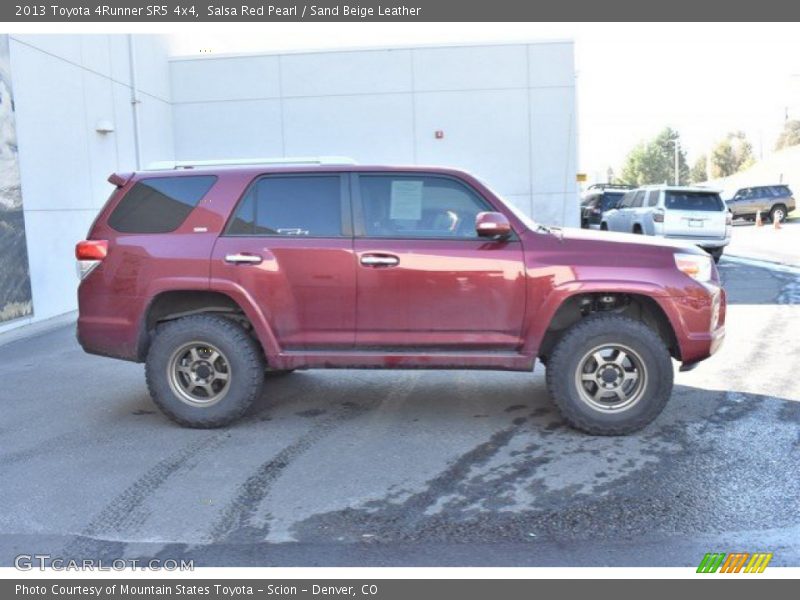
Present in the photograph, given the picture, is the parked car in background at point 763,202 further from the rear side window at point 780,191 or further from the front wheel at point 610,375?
the front wheel at point 610,375

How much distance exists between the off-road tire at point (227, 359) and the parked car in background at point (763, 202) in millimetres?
32768

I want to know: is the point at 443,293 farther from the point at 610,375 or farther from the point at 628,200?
the point at 628,200

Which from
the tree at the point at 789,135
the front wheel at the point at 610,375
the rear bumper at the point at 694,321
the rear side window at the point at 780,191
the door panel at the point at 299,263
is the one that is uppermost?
the tree at the point at 789,135

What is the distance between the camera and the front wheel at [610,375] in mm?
5473

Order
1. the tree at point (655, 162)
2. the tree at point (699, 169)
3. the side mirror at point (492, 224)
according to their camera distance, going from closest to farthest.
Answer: the side mirror at point (492, 224) → the tree at point (655, 162) → the tree at point (699, 169)

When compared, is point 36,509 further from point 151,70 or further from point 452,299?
point 151,70

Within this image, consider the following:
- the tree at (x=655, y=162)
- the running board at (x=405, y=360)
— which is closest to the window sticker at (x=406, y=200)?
the running board at (x=405, y=360)

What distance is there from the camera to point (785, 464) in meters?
4.92

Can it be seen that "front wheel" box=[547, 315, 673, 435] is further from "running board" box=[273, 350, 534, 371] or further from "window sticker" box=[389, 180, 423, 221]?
"window sticker" box=[389, 180, 423, 221]

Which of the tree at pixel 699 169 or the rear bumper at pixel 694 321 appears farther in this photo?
the tree at pixel 699 169

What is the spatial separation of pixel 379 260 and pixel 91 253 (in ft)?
7.40

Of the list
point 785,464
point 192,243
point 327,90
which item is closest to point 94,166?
point 327,90

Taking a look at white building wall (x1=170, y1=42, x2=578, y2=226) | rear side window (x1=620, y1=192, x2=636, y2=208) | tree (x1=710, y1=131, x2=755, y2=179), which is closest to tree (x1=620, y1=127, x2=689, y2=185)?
tree (x1=710, y1=131, x2=755, y2=179)

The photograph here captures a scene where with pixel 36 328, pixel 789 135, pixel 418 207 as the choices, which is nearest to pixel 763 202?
pixel 36 328
